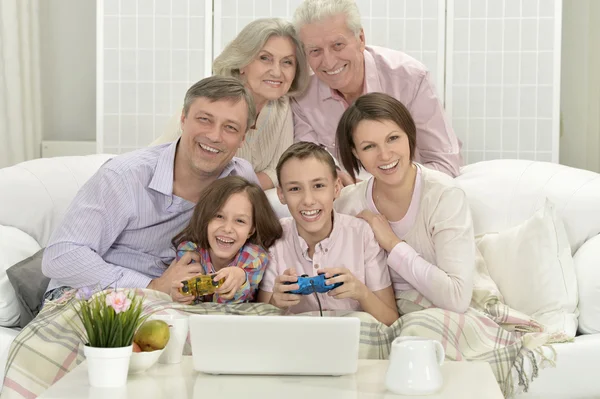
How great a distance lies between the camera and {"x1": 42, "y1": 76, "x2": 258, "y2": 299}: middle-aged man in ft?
8.38

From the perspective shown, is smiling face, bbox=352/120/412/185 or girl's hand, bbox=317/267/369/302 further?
smiling face, bbox=352/120/412/185

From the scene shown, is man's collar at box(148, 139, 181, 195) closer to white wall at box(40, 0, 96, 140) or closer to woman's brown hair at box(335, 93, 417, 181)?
woman's brown hair at box(335, 93, 417, 181)

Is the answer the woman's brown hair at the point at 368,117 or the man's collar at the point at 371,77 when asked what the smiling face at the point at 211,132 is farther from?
the man's collar at the point at 371,77

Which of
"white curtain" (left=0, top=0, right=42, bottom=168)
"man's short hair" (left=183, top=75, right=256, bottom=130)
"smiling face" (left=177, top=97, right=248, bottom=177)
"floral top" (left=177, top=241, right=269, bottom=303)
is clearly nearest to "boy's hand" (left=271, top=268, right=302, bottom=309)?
"floral top" (left=177, top=241, right=269, bottom=303)

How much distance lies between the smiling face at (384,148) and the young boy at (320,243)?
11cm

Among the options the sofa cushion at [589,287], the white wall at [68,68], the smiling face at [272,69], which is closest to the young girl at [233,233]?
the smiling face at [272,69]

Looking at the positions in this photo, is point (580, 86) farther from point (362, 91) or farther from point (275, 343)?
point (275, 343)

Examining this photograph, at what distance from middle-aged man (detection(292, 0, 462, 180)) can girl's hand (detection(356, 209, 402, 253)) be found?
66 centimetres

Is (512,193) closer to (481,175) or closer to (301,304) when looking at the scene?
(481,175)

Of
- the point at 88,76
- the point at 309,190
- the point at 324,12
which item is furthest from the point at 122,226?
the point at 88,76

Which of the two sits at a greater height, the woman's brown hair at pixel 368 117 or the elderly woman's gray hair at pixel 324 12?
the elderly woman's gray hair at pixel 324 12

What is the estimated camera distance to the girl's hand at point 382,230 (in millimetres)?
2588

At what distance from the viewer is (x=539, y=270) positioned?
277cm

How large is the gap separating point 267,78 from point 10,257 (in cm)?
101
